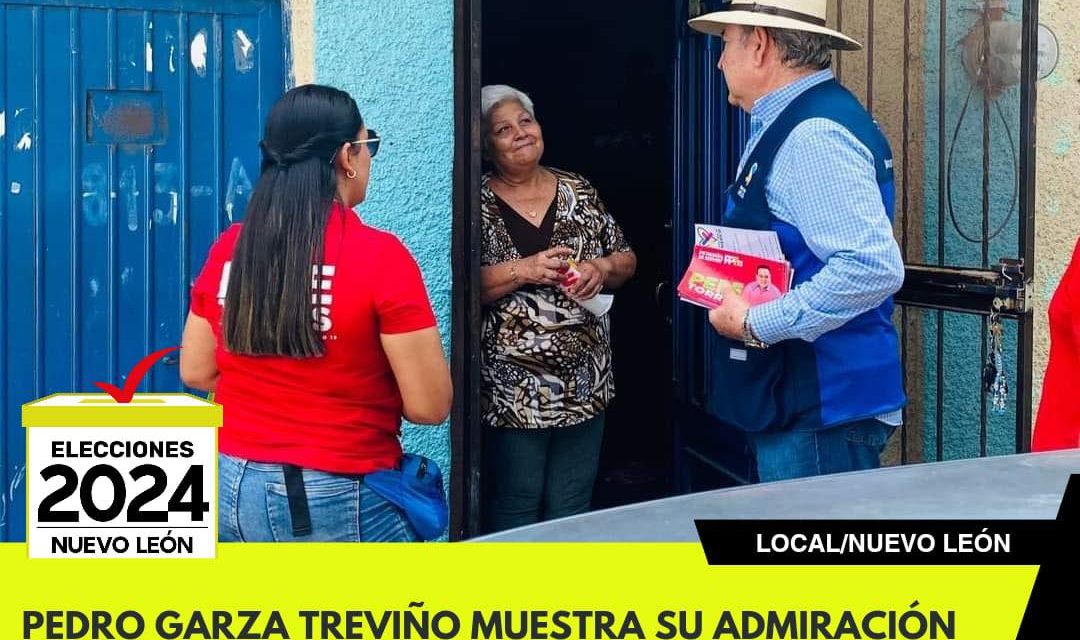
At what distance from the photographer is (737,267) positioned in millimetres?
3105

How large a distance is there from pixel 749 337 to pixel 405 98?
4.88 ft

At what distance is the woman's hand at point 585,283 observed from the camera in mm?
3799

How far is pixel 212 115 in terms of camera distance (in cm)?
389

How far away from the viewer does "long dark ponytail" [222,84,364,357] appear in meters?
2.44

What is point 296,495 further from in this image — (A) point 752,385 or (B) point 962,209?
(B) point 962,209

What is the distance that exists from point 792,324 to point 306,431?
1163mm

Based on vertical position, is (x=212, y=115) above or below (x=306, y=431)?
above

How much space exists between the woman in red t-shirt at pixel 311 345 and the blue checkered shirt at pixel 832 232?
880 mm

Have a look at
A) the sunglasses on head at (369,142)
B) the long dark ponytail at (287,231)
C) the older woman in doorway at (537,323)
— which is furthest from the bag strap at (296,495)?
the older woman in doorway at (537,323)

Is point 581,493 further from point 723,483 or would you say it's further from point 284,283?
point 284,283

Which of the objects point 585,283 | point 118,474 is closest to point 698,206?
point 585,283

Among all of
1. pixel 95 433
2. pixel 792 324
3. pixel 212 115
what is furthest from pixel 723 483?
pixel 95 433

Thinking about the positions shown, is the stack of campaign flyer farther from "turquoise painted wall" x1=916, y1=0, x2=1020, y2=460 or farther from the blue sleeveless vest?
"turquoise painted wall" x1=916, y1=0, x2=1020, y2=460

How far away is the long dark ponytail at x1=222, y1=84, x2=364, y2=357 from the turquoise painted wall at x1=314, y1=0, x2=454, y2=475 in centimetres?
135
